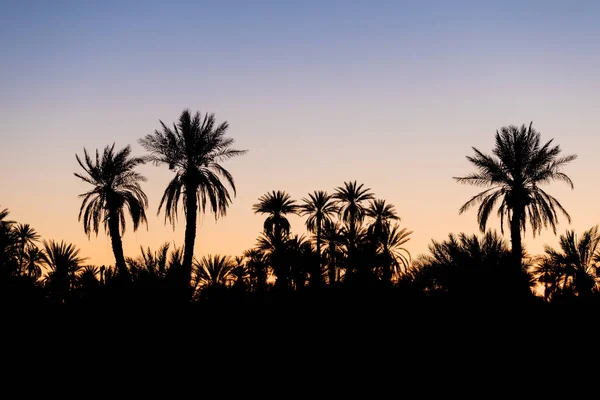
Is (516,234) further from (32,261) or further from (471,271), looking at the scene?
(32,261)

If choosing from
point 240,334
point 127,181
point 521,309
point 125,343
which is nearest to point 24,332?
point 125,343

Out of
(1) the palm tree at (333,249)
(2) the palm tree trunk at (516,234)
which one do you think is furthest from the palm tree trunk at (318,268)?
(2) the palm tree trunk at (516,234)

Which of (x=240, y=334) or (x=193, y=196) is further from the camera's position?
(x=193, y=196)

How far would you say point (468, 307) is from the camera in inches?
946

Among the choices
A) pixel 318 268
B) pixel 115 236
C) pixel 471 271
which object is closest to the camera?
pixel 471 271

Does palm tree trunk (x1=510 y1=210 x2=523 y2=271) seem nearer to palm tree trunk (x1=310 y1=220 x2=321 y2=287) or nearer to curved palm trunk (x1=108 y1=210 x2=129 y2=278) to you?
palm tree trunk (x1=310 y1=220 x2=321 y2=287)

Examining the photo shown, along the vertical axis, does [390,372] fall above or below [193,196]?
below

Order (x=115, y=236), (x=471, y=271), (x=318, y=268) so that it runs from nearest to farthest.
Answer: (x=471, y=271) < (x=115, y=236) < (x=318, y=268)

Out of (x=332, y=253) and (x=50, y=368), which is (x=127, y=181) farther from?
(x=50, y=368)

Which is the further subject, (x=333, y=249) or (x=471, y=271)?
(x=333, y=249)

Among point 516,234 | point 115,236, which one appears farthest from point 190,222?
point 516,234

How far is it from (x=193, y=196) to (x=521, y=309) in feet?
58.1

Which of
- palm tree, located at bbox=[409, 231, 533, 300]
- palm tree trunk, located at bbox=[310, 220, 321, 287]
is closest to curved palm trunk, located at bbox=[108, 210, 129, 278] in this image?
palm tree trunk, located at bbox=[310, 220, 321, 287]

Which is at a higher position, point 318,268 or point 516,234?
point 318,268
